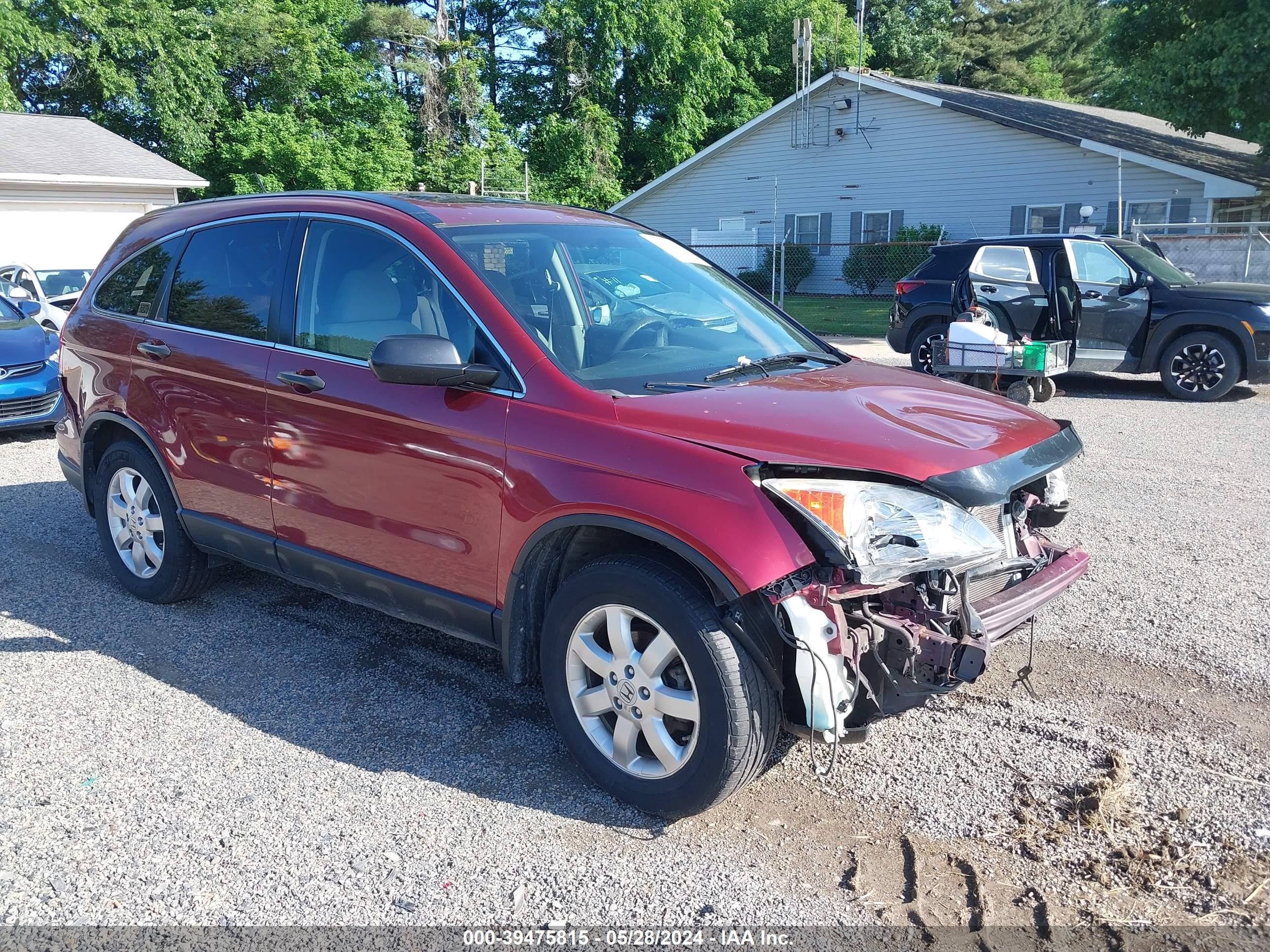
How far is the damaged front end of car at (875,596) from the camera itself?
115 inches

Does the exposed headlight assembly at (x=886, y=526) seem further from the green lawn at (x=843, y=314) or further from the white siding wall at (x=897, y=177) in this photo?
the white siding wall at (x=897, y=177)

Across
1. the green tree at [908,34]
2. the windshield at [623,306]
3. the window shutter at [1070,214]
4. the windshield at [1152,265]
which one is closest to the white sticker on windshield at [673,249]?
the windshield at [623,306]

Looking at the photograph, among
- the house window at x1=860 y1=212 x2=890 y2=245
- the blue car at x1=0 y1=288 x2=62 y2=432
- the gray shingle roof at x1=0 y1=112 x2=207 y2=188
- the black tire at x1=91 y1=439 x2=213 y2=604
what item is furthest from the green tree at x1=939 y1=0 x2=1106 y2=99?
the black tire at x1=91 y1=439 x2=213 y2=604

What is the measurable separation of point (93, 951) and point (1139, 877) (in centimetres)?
294

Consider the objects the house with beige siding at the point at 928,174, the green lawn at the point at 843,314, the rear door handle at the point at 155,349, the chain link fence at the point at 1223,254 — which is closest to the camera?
the rear door handle at the point at 155,349

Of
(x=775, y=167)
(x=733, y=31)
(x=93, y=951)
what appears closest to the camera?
(x=93, y=951)

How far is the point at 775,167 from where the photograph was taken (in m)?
A: 29.2

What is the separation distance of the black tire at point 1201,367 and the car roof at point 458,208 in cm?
916

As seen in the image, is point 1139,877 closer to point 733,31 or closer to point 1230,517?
point 1230,517

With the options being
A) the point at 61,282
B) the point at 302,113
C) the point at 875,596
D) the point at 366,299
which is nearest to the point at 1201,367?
the point at 875,596

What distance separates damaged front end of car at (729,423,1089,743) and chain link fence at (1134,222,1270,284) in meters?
14.9

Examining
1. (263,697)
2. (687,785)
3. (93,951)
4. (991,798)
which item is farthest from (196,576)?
(991,798)

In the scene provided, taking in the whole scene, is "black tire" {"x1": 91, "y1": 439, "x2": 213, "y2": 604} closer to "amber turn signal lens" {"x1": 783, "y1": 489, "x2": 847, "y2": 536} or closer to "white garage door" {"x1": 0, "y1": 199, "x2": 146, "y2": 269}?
"amber turn signal lens" {"x1": 783, "y1": 489, "x2": 847, "y2": 536}

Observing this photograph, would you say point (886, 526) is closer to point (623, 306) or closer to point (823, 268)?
point (623, 306)
